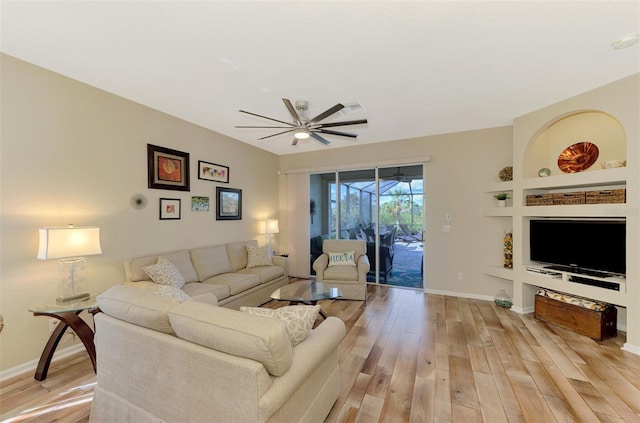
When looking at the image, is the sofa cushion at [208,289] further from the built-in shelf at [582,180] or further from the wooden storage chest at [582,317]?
the built-in shelf at [582,180]

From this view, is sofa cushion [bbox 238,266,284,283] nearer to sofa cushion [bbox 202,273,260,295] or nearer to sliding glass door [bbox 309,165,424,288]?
sofa cushion [bbox 202,273,260,295]

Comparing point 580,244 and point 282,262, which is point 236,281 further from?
point 580,244

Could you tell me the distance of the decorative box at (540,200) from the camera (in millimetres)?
3391

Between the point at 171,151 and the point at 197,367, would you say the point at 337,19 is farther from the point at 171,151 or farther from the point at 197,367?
the point at 171,151

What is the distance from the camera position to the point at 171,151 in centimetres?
365

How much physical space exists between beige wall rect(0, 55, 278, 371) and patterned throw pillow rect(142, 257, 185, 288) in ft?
1.22

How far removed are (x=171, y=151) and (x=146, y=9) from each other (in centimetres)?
217

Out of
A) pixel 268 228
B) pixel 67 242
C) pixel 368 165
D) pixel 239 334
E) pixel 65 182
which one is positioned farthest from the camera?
pixel 268 228

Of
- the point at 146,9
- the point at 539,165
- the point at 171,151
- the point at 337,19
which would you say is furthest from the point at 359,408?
the point at 539,165

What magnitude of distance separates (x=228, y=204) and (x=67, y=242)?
2.39 metres

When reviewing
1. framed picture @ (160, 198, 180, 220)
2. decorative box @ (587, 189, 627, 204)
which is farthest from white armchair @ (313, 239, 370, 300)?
decorative box @ (587, 189, 627, 204)

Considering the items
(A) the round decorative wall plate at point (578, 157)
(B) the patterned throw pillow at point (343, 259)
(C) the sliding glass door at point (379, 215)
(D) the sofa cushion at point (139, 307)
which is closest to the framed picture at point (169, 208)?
(D) the sofa cushion at point (139, 307)

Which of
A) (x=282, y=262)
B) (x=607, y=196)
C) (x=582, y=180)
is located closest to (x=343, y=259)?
(x=282, y=262)

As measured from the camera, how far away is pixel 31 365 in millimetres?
2426
